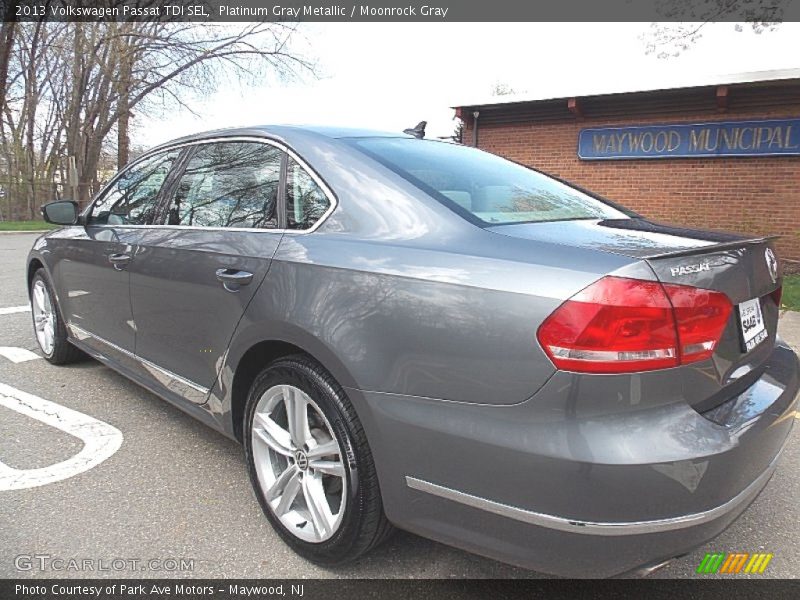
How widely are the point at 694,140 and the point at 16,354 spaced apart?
33.6ft

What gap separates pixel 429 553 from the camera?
221 centimetres

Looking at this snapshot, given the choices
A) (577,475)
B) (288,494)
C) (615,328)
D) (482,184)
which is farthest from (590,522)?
(482,184)

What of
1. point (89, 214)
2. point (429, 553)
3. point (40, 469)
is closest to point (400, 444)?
point (429, 553)

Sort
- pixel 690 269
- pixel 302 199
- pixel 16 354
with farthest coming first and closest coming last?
pixel 16 354, pixel 302 199, pixel 690 269

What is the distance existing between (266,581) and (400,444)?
0.78 m

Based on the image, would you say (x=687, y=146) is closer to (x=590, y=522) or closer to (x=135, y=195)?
(x=135, y=195)

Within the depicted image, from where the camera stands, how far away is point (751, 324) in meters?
1.83

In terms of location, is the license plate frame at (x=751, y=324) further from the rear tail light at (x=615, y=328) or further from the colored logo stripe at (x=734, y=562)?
the colored logo stripe at (x=734, y=562)

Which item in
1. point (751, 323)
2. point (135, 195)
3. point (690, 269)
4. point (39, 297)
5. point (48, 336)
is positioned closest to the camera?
point (690, 269)

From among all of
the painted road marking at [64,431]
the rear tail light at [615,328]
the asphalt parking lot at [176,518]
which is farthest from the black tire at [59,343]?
the rear tail light at [615,328]

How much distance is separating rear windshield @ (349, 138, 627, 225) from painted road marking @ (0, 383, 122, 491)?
2.05 m

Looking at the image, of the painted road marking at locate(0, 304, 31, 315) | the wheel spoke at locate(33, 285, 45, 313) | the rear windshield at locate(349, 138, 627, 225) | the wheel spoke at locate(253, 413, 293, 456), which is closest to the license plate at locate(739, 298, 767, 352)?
the rear windshield at locate(349, 138, 627, 225)

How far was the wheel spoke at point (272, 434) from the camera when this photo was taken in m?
2.20

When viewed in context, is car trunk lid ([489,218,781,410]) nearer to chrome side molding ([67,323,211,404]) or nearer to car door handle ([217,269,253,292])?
car door handle ([217,269,253,292])
